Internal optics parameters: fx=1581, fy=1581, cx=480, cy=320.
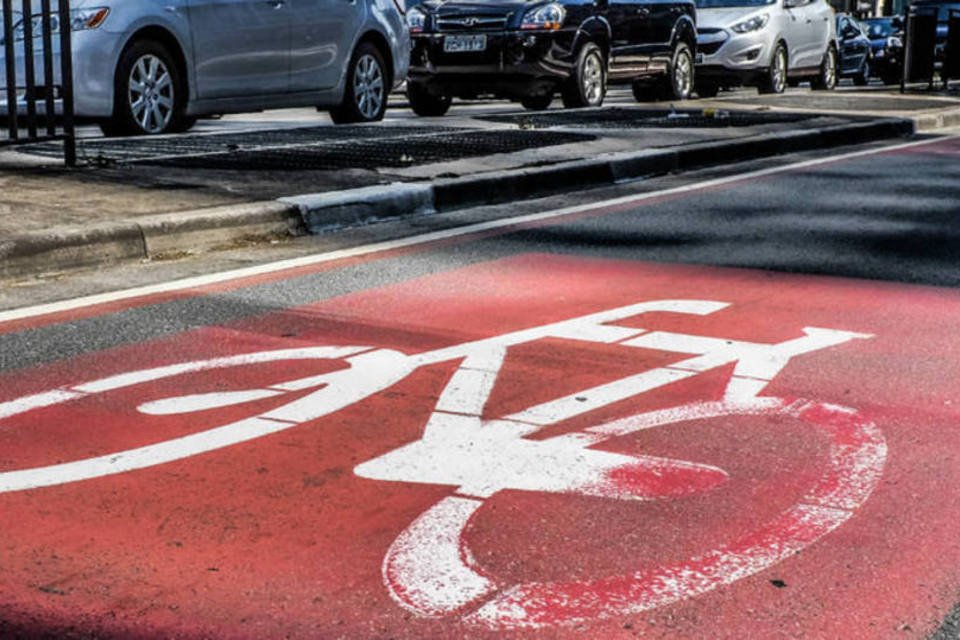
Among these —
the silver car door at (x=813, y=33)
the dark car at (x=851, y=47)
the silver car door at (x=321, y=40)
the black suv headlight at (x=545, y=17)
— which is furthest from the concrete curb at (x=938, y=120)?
the dark car at (x=851, y=47)

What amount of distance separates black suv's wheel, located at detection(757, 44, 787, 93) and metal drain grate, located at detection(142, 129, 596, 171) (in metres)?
9.69

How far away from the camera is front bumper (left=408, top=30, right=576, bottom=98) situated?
1600 cm

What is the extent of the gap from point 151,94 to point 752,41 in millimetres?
11390

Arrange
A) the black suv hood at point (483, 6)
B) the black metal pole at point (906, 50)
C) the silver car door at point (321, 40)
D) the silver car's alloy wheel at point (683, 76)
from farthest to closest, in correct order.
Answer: the black metal pole at point (906, 50)
the silver car's alloy wheel at point (683, 76)
the black suv hood at point (483, 6)
the silver car door at point (321, 40)

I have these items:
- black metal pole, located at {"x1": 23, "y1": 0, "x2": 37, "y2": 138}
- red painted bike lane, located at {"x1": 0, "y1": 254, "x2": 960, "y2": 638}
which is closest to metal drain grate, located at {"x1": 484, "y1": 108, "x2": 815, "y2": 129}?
black metal pole, located at {"x1": 23, "y1": 0, "x2": 37, "y2": 138}

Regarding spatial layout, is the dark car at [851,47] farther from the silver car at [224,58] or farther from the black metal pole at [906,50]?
the silver car at [224,58]

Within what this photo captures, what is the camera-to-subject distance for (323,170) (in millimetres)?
9297

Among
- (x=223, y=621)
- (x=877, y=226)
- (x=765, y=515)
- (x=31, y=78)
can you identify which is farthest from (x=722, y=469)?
(x=31, y=78)

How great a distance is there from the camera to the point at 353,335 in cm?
534

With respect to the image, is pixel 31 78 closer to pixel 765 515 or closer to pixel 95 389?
pixel 95 389

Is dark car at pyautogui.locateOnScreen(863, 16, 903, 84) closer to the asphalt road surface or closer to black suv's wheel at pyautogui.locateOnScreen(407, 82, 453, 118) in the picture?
black suv's wheel at pyautogui.locateOnScreen(407, 82, 453, 118)

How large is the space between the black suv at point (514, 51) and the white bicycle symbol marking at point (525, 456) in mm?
10868

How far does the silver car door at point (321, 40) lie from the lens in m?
12.8

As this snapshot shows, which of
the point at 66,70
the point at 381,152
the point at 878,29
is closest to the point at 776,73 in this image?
the point at 878,29
